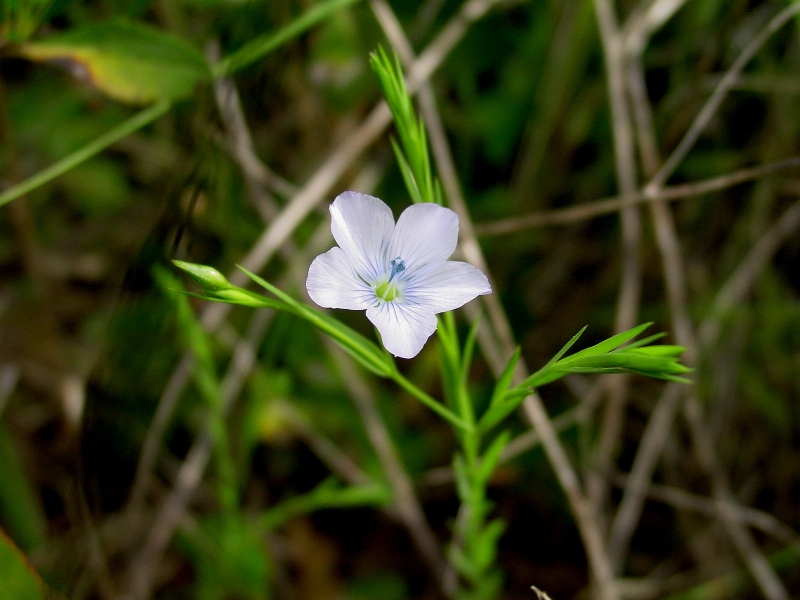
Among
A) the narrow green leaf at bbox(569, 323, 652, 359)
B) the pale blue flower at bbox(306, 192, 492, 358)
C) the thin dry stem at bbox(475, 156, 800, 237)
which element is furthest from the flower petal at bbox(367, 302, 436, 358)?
the thin dry stem at bbox(475, 156, 800, 237)

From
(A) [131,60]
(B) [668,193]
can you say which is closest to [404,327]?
(B) [668,193]

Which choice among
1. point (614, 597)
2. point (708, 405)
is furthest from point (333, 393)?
point (708, 405)

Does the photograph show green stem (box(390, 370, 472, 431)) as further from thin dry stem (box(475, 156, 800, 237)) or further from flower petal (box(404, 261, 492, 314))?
thin dry stem (box(475, 156, 800, 237))

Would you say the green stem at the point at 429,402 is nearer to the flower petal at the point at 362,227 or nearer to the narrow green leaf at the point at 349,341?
the narrow green leaf at the point at 349,341

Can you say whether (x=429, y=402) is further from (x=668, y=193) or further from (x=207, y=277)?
(x=668, y=193)

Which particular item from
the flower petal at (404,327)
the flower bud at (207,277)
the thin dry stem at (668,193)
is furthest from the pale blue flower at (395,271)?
the thin dry stem at (668,193)

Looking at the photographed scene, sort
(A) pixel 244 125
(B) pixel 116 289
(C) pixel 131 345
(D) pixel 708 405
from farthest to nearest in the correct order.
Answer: (B) pixel 116 289
(D) pixel 708 405
(A) pixel 244 125
(C) pixel 131 345

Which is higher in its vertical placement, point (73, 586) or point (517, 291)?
point (517, 291)

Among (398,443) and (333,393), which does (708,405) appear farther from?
(333,393)
